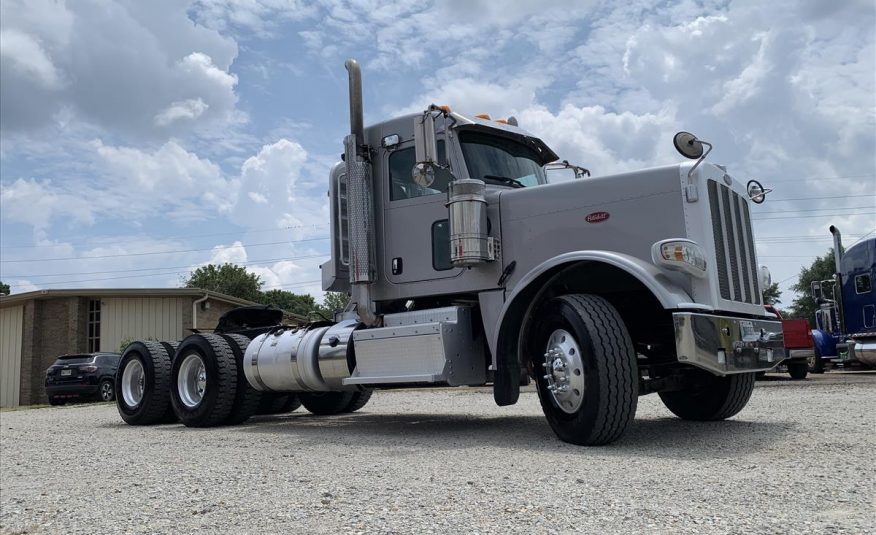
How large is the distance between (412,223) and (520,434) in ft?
7.63

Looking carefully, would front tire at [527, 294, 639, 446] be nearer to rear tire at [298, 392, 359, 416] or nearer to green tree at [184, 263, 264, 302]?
rear tire at [298, 392, 359, 416]

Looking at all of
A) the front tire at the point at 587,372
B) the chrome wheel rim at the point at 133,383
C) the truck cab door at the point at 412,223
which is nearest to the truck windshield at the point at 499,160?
the truck cab door at the point at 412,223

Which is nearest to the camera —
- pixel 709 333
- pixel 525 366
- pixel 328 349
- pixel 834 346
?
pixel 709 333

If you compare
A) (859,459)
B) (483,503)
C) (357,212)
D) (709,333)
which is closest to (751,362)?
(709,333)

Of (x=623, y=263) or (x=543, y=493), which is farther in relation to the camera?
(x=623, y=263)

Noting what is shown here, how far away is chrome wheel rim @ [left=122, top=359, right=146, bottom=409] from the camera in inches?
399

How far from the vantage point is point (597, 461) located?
193 inches

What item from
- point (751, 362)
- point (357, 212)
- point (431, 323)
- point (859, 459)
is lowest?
point (859, 459)

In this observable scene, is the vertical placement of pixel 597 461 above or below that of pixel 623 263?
below

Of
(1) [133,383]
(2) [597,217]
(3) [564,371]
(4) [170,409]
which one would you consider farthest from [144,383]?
(2) [597,217]

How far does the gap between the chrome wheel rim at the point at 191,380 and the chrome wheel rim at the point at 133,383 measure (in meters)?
0.88

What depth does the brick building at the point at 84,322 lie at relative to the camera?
26.2 meters

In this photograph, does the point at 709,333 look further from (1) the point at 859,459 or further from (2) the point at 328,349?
(2) the point at 328,349

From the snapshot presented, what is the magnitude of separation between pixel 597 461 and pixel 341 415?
6.18 m
